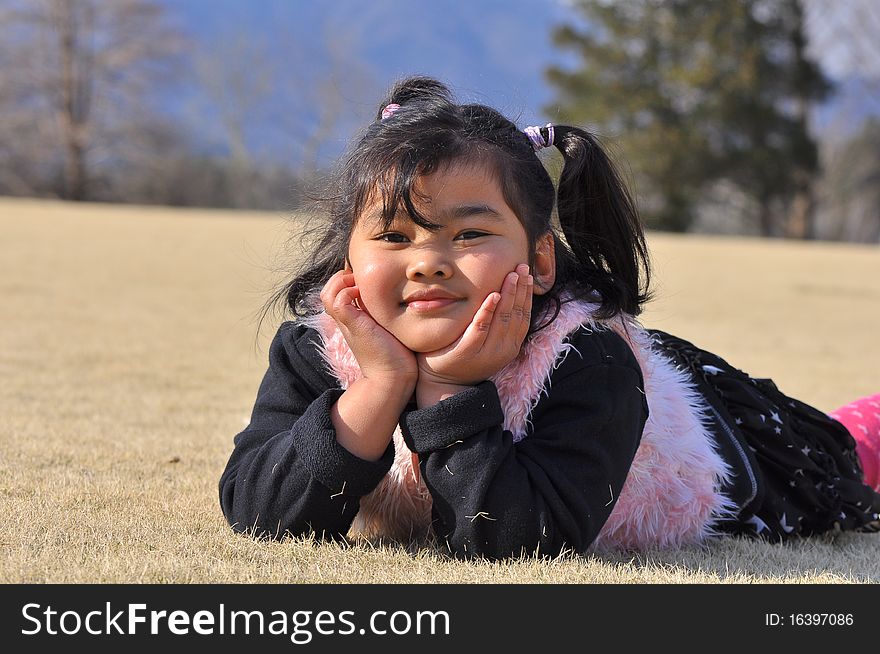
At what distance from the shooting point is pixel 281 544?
194 centimetres

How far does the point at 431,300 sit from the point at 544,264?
0.98 feet

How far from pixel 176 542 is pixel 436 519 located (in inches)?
20.4

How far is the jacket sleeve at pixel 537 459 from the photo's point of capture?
5.90 feet

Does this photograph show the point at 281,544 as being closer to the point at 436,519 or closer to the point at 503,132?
the point at 436,519

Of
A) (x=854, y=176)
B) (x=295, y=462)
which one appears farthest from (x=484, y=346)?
(x=854, y=176)

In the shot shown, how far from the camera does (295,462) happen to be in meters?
1.90

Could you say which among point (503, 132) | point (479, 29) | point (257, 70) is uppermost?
point (479, 29)

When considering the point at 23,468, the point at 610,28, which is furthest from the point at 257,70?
the point at 23,468

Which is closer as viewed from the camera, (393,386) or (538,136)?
(393,386)

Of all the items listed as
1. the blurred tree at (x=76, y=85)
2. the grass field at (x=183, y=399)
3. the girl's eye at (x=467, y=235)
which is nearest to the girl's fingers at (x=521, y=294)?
the girl's eye at (x=467, y=235)

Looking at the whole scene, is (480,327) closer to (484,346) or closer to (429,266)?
(484,346)

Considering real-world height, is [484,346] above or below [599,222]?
below

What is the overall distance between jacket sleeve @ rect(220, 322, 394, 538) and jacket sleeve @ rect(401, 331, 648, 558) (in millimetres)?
134

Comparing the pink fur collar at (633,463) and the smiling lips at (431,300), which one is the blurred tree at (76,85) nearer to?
the pink fur collar at (633,463)
